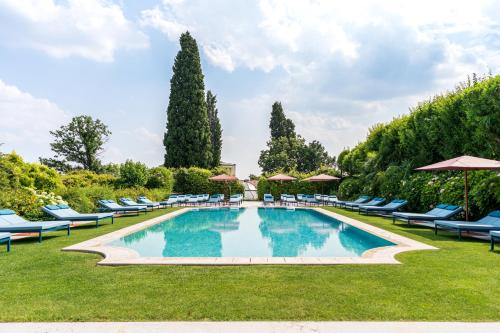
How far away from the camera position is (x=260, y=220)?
15539 millimetres

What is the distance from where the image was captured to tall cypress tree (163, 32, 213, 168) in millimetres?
32469

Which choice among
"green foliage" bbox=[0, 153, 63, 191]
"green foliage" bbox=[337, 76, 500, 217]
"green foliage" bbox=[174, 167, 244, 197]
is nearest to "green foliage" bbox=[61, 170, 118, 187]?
"green foliage" bbox=[0, 153, 63, 191]

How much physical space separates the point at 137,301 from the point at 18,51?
1416 cm

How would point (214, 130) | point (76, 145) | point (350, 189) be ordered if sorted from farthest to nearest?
point (76, 145)
point (214, 130)
point (350, 189)

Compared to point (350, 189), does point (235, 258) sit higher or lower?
lower

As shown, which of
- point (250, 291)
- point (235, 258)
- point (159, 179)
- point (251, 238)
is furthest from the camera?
point (159, 179)

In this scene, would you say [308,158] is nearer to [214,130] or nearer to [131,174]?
[214,130]

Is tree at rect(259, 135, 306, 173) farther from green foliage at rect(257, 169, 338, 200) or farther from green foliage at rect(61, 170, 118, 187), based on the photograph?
green foliage at rect(61, 170, 118, 187)

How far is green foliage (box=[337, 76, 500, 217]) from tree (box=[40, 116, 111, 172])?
1386 inches

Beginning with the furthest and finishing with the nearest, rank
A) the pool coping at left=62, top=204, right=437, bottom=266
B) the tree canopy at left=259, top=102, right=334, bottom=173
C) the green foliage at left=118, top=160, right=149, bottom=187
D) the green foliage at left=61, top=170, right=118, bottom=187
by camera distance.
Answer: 1. the tree canopy at left=259, top=102, right=334, bottom=173
2. the green foliage at left=118, top=160, right=149, bottom=187
3. the green foliage at left=61, top=170, right=118, bottom=187
4. the pool coping at left=62, top=204, right=437, bottom=266

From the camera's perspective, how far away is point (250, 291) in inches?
177
